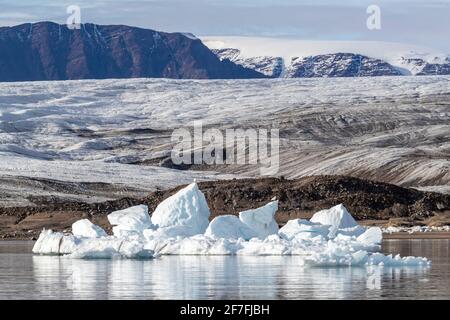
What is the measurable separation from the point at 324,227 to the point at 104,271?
14388 mm

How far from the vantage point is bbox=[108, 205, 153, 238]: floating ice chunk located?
50156 mm

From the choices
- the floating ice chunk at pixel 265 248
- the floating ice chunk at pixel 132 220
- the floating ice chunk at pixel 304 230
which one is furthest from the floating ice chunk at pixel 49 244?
the floating ice chunk at pixel 304 230

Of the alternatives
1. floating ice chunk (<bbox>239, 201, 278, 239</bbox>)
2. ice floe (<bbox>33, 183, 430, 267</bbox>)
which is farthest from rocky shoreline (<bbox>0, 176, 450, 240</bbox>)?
floating ice chunk (<bbox>239, 201, 278, 239</bbox>)

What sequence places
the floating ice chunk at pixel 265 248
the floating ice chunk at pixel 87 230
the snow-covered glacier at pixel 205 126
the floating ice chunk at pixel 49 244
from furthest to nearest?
the snow-covered glacier at pixel 205 126, the floating ice chunk at pixel 87 230, the floating ice chunk at pixel 49 244, the floating ice chunk at pixel 265 248

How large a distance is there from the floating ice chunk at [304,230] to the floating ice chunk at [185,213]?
391 centimetres

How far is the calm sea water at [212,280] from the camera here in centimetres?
3095

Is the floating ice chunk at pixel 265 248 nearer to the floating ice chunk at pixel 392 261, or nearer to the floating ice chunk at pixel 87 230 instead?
the floating ice chunk at pixel 87 230

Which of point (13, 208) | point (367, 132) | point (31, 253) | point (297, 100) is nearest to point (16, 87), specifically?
point (297, 100)

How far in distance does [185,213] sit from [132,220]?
2456 mm

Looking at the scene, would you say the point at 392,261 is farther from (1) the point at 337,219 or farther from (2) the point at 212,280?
(1) the point at 337,219

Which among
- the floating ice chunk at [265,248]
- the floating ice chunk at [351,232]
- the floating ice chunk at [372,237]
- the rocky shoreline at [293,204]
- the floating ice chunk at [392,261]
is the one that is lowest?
the rocky shoreline at [293,204]

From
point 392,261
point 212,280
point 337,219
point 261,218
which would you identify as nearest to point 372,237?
point 261,218

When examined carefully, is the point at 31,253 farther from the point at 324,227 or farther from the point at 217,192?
the point at 217,192

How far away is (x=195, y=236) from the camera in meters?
47.7
